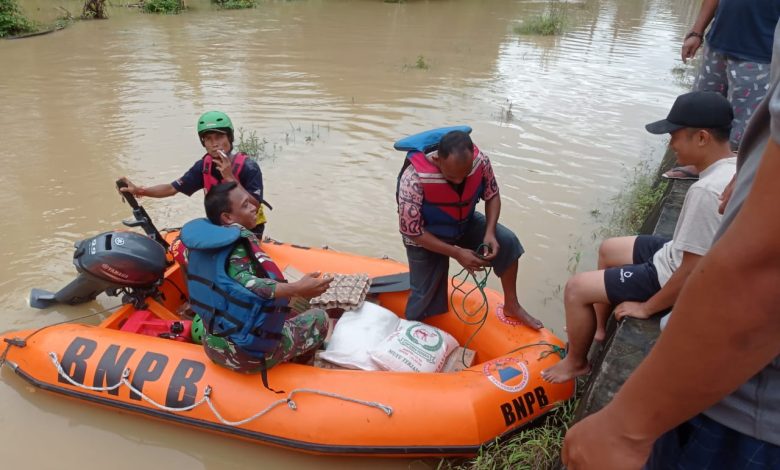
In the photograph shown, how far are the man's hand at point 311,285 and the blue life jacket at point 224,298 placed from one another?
0.60 feet

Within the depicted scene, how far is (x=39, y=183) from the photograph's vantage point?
5.79 metres

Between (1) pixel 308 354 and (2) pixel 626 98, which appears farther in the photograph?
(2) pixel 626 98

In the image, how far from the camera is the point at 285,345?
281 cm

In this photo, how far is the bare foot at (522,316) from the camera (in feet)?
10.3

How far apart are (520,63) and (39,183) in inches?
350

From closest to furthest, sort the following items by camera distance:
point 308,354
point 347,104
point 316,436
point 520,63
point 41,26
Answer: point 316,436 < point 308,354 < point 347,104 < point 520,63 < point 41,26

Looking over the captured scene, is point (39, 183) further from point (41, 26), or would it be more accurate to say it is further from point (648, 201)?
point (41, 26)

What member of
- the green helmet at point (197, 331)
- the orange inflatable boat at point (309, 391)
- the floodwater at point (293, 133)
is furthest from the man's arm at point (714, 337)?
the green helmet at point (197, 331)

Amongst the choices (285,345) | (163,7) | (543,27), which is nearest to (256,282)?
(285,345)

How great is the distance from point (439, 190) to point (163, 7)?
53.2ft

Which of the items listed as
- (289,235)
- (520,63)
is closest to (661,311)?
(289,235)

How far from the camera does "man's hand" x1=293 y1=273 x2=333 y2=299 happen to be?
2514mm

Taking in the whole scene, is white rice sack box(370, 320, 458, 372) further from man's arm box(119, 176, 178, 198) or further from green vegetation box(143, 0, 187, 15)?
green vegetation box(143, 0, 187, 15)

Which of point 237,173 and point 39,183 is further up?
point 237,173
